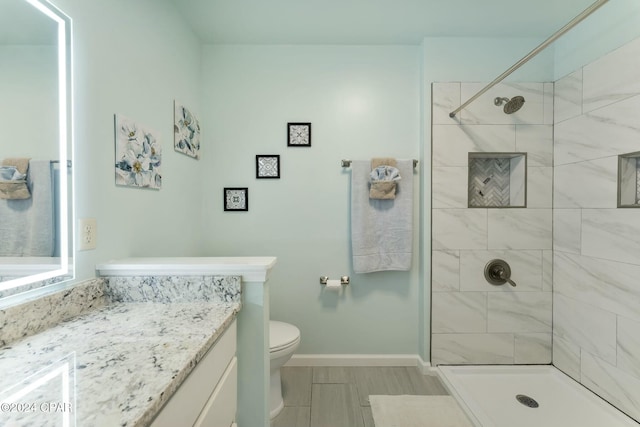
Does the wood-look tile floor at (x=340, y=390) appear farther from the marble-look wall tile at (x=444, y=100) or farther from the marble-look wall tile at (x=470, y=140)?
the marble-look wall tile at (x=444, y=100)

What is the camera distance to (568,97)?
193 centimetres

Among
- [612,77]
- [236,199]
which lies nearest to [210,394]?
[236,199]

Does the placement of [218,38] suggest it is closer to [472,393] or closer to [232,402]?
[232,402]

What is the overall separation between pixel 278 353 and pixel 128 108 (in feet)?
4.84

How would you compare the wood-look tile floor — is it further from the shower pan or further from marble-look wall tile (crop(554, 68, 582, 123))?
marble-look wall tile (crop(554, 68, 582, 123))

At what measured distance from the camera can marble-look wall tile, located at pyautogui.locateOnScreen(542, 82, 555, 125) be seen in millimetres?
2049

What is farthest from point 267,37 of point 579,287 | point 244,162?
point 579,287

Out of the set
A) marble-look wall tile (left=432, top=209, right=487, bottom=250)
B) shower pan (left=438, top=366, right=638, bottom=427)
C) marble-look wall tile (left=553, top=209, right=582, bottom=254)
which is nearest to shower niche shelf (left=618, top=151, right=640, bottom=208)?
marble-look wall tile (left=553, top=209, right=582, bottom=254)

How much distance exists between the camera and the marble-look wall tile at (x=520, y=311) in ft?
6.73

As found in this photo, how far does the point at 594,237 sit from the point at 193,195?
8.80 feet

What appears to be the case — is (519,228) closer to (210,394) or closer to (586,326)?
(586,326)

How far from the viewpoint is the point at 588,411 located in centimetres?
163

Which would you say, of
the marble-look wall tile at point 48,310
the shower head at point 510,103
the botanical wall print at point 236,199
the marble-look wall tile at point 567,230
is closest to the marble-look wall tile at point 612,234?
the marble-look wall tile at point 567,230

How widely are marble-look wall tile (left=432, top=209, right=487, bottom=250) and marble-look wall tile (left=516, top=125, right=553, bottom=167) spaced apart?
1.81ft
